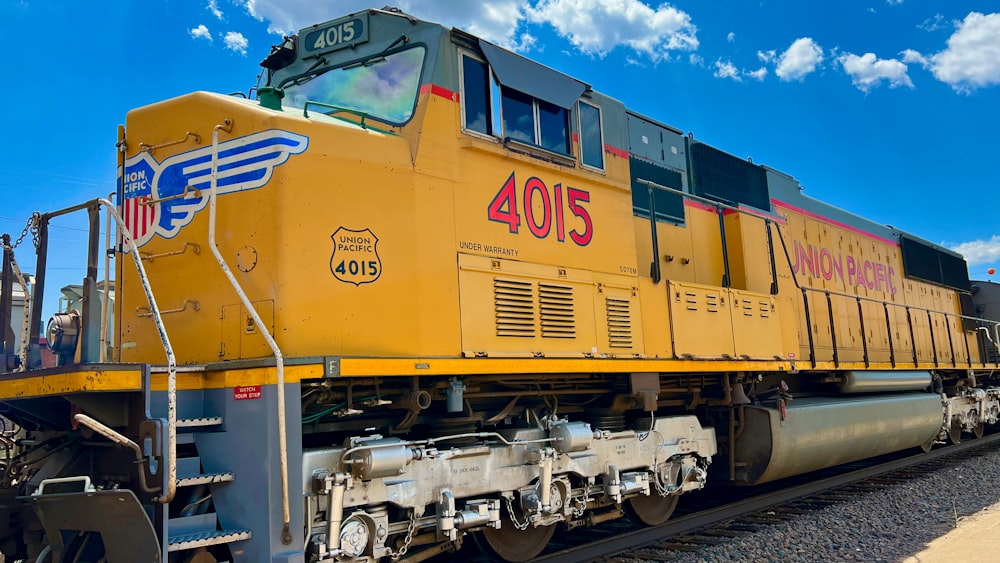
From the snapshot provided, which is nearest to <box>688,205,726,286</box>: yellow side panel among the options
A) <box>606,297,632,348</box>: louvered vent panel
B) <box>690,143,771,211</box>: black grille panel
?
<box>690,143,771,211</box>: black grille panel

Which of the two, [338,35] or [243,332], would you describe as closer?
[243,332]

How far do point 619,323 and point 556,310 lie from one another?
0.78m

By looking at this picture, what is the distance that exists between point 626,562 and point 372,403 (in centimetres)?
240

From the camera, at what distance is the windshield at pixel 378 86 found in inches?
194

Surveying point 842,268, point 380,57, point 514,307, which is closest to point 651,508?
point 514,307

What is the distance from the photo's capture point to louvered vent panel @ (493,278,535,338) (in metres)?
5.02

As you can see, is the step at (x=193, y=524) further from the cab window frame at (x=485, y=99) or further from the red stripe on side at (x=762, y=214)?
the red stripe on side at (x=762, y=214)

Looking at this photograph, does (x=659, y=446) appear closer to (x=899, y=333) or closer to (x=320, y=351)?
(x=320, y=351)

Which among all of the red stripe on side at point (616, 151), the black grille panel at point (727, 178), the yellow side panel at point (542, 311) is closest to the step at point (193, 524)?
the yellow side panel at point (542, 311)

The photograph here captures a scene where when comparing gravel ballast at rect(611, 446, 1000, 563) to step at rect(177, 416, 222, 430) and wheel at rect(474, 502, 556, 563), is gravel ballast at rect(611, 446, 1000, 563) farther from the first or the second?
step at rect(177, 416, 222, 430)

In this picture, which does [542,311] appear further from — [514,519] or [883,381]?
[883,381]

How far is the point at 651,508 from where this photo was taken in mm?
6797

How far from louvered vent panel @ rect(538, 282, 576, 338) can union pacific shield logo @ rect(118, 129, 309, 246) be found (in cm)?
196

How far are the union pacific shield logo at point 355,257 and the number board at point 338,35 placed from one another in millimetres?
1613
